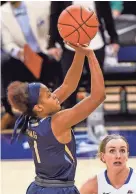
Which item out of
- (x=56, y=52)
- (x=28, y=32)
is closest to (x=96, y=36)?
(x=56, y=52)

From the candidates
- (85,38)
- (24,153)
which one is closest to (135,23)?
(24,153)

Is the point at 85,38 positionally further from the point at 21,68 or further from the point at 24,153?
the point at 21,68

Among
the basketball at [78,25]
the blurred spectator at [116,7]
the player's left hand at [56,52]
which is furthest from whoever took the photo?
the blurred spectator at [116,7]

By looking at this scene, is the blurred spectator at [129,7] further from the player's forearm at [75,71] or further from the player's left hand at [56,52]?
the player's forearm at [75,71]

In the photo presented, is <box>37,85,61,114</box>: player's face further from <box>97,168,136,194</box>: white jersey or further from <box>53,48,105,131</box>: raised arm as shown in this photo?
<box>97,168,136,194</box>: white jersey

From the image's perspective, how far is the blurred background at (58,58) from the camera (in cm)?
658

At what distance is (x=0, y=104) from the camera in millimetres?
7727

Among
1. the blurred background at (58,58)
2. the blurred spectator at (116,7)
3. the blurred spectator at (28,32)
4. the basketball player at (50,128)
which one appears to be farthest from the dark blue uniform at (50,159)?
the blurred spectator at (116,7)

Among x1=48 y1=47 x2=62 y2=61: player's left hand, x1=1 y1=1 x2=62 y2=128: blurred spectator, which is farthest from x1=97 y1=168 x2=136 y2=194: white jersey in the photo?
x1=1 y1=1 x2=62 y2=128: blurred spectator

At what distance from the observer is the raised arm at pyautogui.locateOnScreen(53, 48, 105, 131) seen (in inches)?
129

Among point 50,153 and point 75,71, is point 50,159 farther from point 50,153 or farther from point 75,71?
point 75,71

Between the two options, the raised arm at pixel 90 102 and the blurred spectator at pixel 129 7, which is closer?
the raised arm at pixel 90 102

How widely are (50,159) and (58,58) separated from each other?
3311 millimetres

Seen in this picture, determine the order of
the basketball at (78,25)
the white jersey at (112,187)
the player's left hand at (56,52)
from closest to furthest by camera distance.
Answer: the white jersey at (112,187), the basketball at (78,25), the player's left hand at (56,52)
